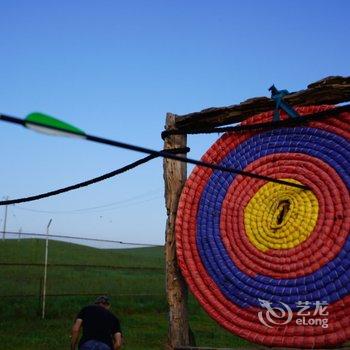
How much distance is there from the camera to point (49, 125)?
130 cm

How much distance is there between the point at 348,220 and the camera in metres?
2.31

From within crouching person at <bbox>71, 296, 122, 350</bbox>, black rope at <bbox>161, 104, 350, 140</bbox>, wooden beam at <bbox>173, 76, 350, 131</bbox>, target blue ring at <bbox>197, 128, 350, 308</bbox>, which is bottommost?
crouching person at <bbox>71, 296, 122, 350</bbox>

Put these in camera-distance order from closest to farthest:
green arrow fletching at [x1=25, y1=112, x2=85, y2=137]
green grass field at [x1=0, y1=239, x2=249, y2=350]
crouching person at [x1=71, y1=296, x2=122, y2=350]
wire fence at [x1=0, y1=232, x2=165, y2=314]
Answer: green arrow fletching at [x1=25, y1=112, x2=85, y2=137], crouching person at [x1=71, y1=296, x2=122, y2=350], green grass field at [x1=0, y1=239, x2=249, y2=350], wire fence at [x1=0, y1=232, x2=165, y2=314]

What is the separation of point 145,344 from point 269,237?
20.9 ft

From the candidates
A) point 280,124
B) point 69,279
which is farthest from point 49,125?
point 69,279

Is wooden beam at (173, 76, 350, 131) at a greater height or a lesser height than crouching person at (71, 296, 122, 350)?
greater

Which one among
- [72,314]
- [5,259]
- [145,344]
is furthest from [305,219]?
[5,259]

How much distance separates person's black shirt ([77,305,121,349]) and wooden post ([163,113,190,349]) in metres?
2.32

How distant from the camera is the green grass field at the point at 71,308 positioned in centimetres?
857

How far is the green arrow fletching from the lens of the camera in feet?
4.21

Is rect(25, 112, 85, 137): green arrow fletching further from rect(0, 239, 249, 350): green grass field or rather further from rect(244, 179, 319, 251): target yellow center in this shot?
rect(0, 239, 249, 350): green grass field

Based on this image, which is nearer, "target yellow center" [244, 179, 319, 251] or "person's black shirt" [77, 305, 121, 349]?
"target yellow center" [244, 179, 319, 251]

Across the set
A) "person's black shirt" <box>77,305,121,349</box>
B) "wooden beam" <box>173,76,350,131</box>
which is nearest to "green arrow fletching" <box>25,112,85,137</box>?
"wooden beam" <box>173,76,350,131</box>

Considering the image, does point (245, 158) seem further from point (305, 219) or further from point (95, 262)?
point (95, 262)
